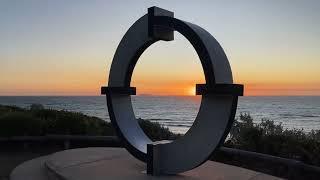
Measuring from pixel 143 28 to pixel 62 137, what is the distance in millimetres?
4953

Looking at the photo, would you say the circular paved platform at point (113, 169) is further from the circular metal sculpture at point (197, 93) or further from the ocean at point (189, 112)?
the ocean at point (189, 112)

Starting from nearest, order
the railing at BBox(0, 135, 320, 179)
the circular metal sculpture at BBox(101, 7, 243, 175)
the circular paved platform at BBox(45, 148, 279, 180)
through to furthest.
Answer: the circular metal sculpture at BBox(101, 7, 243, 175), the circular paved platform at BBox(45, 148, 279, 180), the railing at BBox(0, 135, 320, 179)

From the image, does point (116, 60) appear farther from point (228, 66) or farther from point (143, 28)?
point (228, 66)

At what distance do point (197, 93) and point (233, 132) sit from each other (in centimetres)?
489

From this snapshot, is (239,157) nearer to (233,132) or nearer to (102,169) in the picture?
(233,132)

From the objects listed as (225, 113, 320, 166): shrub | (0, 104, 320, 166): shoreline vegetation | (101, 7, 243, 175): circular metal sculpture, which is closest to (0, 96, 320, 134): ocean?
(0, 104, 320, 166): shoreline vegetation

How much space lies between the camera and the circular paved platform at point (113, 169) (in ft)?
26.2

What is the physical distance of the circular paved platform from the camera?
7973mm

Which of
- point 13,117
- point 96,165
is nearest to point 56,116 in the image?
point 13,117

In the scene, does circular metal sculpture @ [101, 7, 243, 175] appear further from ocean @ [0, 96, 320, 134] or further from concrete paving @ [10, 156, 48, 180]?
ocean @ [0, 96, 320, 134]

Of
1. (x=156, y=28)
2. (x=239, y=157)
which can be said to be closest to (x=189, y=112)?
(x=239, y=157)

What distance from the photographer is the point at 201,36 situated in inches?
304

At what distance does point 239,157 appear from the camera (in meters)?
10.2

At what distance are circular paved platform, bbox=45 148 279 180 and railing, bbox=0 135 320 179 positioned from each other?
481 millimetres
